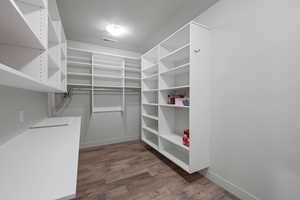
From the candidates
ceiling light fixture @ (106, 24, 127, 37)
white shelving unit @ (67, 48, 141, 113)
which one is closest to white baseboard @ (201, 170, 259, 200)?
white shelving unit @ (67, 48, 141, 113)

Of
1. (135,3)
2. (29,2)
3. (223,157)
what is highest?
(135,3)

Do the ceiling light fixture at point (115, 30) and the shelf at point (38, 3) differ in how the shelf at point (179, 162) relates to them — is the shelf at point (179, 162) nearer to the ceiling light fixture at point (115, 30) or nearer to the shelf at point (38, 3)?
the shelf at point (38, 3)

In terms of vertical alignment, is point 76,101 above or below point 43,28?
below

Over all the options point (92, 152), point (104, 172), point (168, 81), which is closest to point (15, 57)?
point (104, 172)

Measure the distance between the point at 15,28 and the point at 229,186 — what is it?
2580mm

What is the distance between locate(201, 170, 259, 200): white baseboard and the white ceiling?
98.8 inches

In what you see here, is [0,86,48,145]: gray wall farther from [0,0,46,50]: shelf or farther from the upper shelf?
the upper shelf

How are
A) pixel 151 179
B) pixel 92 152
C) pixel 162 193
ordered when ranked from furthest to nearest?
pixel 92 152
pixel 151 179
pixel 162 193

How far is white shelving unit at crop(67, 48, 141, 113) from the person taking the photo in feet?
8.76

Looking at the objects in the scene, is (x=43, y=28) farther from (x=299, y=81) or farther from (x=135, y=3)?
(x=299, y=81)

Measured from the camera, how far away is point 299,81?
0.99 meters

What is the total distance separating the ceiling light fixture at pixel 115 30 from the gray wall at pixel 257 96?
5.50ft

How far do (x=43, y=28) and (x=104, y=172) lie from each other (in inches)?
80.2

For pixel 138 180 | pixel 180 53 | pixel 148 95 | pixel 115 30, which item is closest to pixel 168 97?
pixel 148 95
